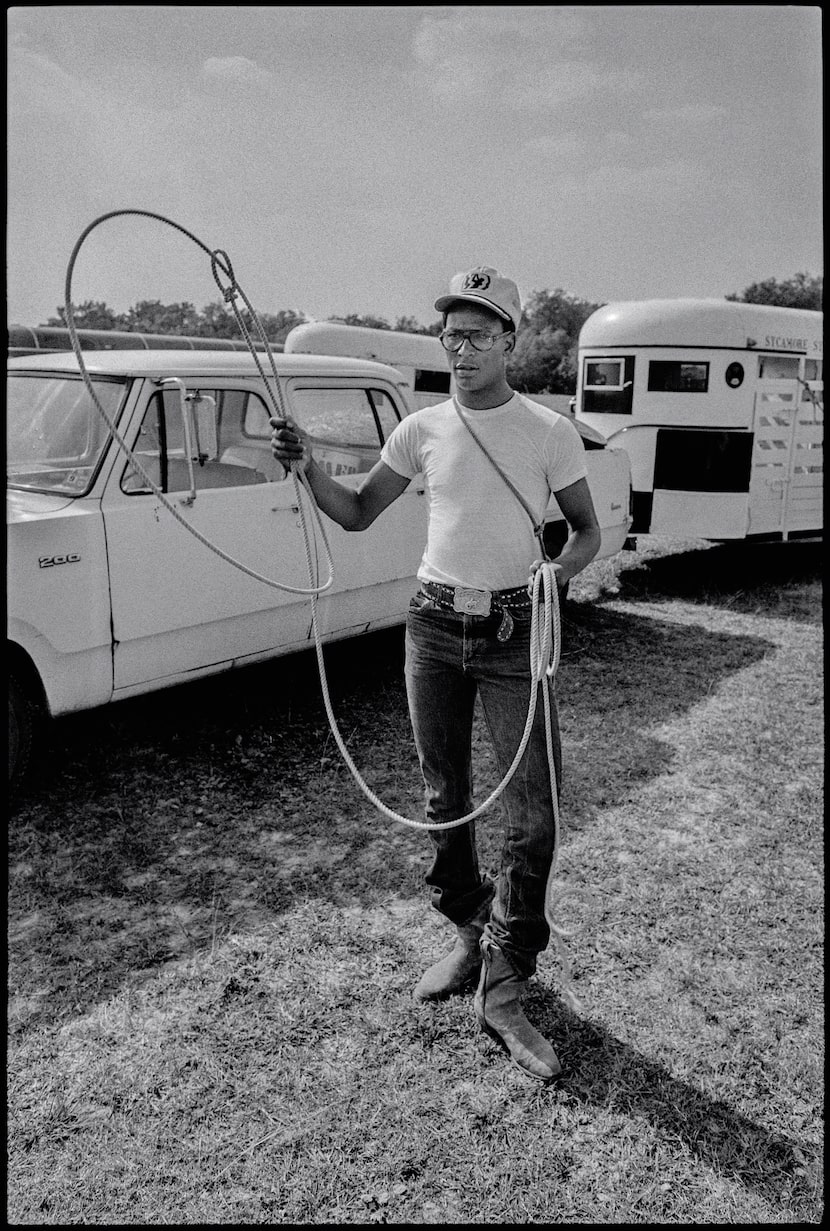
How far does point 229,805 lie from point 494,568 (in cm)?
230

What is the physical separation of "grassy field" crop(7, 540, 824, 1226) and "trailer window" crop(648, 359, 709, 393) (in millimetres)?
4373

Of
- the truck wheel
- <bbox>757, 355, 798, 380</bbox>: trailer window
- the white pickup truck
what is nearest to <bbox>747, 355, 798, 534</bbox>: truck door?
<bbox>757, 355, 798, 380</bbox>: trailer window

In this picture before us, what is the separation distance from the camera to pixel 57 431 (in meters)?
4.73

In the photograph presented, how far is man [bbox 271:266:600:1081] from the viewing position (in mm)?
2715

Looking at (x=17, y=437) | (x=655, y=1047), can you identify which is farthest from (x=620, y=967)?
(x=17, y=437)

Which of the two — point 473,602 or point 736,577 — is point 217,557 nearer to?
point 473,602

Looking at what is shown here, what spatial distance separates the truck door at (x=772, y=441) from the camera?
9.28 metres

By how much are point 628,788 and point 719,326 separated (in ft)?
18.8

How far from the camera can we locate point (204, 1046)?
2918mm

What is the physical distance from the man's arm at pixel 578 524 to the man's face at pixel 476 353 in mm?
378

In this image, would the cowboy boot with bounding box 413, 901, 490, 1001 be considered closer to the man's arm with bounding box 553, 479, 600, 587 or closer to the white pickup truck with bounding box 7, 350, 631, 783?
the man's arm with bounding box 553, 479, 600, 587

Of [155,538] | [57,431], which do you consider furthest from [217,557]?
[57,431]

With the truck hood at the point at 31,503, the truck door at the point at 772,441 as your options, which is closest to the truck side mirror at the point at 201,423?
the truck hood at the point at 31,503

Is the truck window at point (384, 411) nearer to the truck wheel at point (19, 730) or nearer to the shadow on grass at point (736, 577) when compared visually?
the truck wheel at point (19, 730)
